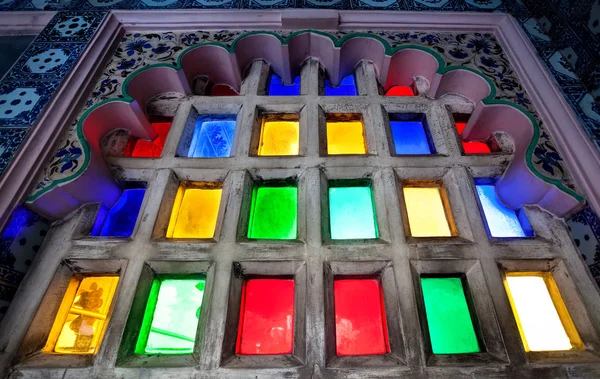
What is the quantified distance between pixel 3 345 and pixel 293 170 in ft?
3.80

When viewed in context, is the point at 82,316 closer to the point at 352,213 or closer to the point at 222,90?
the point at 352,213

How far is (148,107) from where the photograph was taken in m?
1.97

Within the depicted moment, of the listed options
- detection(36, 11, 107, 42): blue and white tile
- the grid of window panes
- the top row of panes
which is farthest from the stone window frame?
detection(36, 11, 107, 42): blue and white tile

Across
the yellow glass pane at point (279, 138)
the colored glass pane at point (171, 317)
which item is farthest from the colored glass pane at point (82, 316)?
the yellow glass pane at point (279, 138)

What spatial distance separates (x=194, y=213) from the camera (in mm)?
1584

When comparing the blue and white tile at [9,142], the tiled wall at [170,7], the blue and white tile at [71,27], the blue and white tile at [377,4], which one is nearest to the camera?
the tiled wall at [170,7]

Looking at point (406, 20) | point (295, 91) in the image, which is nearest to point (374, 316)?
point (295, 91)

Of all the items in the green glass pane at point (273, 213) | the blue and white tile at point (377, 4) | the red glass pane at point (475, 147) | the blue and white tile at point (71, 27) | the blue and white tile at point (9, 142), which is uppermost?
the blue and white tile at point (377, 4)

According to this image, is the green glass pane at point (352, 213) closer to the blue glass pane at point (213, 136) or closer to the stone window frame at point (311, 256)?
the stone window frame at point (311, 256)

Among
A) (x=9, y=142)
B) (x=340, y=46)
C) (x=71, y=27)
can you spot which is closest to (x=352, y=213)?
(x=340, y=46)

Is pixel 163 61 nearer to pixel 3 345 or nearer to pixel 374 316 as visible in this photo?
pixel 3 345

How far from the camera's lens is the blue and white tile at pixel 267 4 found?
7.59ft

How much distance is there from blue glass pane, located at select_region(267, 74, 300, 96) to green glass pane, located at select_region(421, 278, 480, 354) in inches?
50.0

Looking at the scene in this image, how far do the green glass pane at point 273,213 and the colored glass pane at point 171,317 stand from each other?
299 millimetres
